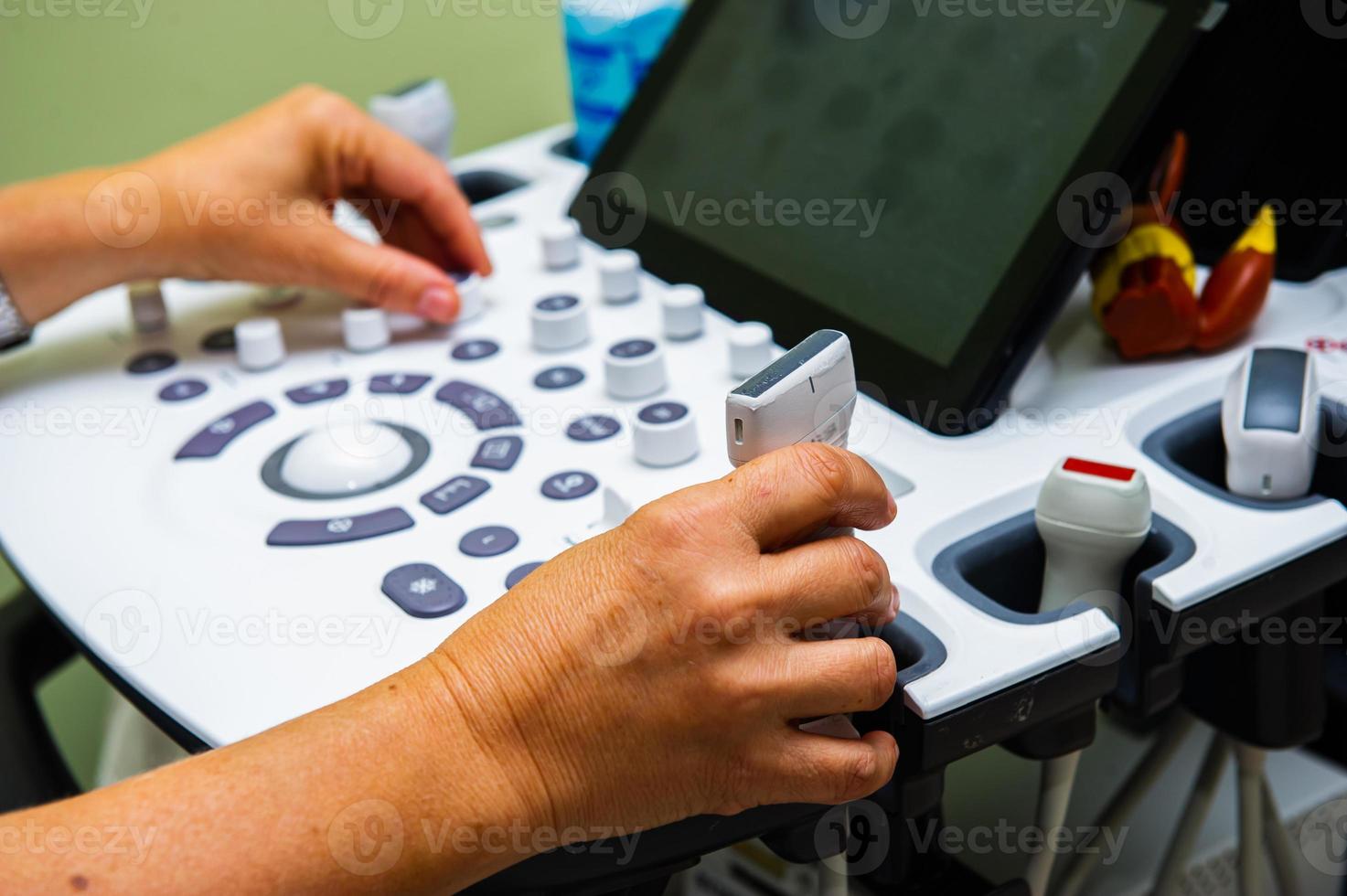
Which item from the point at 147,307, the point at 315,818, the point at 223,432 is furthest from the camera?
the point at 147,307

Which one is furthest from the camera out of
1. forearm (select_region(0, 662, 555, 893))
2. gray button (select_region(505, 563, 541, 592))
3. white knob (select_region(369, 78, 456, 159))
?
white knob (select_region(369, 78, 456, 159))

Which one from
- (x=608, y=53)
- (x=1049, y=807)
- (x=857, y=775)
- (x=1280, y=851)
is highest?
(x=608, y=53)

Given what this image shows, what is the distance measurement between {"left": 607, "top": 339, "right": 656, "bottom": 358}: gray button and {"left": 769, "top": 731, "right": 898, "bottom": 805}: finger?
0.88ft

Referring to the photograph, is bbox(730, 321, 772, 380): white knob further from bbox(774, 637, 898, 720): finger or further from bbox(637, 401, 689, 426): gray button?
bbox(774, 637, 898, 720): finger

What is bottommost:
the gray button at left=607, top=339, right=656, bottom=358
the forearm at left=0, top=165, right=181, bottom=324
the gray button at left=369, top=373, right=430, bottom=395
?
the gray button at left=369, top=373, right=430, bottom=395

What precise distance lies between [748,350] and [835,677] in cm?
25

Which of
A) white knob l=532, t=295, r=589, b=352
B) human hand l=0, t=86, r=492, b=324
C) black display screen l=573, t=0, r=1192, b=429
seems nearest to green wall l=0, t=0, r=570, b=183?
human hand l=0, t=86, r=492, b=324

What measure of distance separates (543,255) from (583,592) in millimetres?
401

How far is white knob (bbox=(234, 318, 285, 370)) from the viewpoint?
703mm

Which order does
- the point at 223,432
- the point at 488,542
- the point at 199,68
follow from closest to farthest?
the point at 488,542 < the point at 223,432 < the point at 199,68

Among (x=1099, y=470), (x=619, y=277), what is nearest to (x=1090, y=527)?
(x=1099, y=470)

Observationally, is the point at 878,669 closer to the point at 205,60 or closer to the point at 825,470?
the point at 825,470

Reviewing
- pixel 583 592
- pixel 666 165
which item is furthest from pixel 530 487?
pixel 666 165

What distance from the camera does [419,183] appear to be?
77 cm
